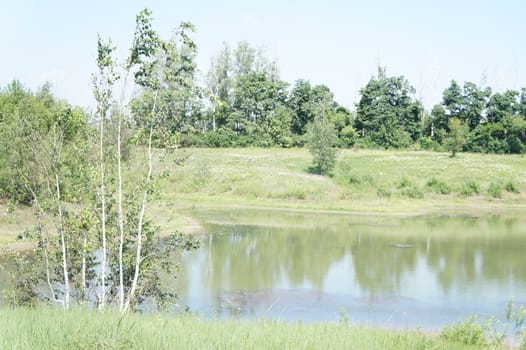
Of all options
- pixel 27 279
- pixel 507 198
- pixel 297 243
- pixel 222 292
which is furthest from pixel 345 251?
pixel 507 198

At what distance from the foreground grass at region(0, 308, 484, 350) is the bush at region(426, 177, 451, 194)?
145 ft

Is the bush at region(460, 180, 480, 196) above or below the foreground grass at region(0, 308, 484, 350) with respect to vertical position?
below

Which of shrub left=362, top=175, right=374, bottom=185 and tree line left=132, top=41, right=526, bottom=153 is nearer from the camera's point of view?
shrub left=362, top=175, right=374, bottom=185

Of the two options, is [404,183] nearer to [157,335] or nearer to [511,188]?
[511,188]

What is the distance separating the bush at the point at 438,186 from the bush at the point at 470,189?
3.84ft

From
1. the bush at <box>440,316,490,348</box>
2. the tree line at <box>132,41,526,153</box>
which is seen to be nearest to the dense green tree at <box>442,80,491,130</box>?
the tree line at <box>132,41,526,153</box>

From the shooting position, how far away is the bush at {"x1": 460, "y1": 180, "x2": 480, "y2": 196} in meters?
50.8

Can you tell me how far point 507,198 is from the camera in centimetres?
5056

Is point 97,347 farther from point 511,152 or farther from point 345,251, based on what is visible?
point 511,152

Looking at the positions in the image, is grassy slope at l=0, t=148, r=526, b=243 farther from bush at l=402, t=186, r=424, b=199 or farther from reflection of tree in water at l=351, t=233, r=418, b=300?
reflection of tree in water at l=351, t=233, r=418, b=300

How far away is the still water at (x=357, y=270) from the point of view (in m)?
17.3

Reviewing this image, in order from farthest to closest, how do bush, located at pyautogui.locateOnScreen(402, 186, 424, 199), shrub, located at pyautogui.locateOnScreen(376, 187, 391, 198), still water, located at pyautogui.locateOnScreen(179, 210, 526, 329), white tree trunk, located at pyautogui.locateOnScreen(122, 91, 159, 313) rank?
bush, located at pyautogui.locateOnScreen(402, 186, 424, 199), shrub, located at pyautogui.locateOnScreen(376, 187, 391, 198), still water, located at pyautogui.locateOnScreen(179, 210, 526, 329), white tree trunk, located at pyautogui.locateOnScreen(122, 91, 159, 313)

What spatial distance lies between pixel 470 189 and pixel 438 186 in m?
2.54

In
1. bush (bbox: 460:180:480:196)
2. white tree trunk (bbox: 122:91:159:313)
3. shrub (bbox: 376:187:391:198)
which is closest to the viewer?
white tree trunk (bbox: 122:91:159:313)
